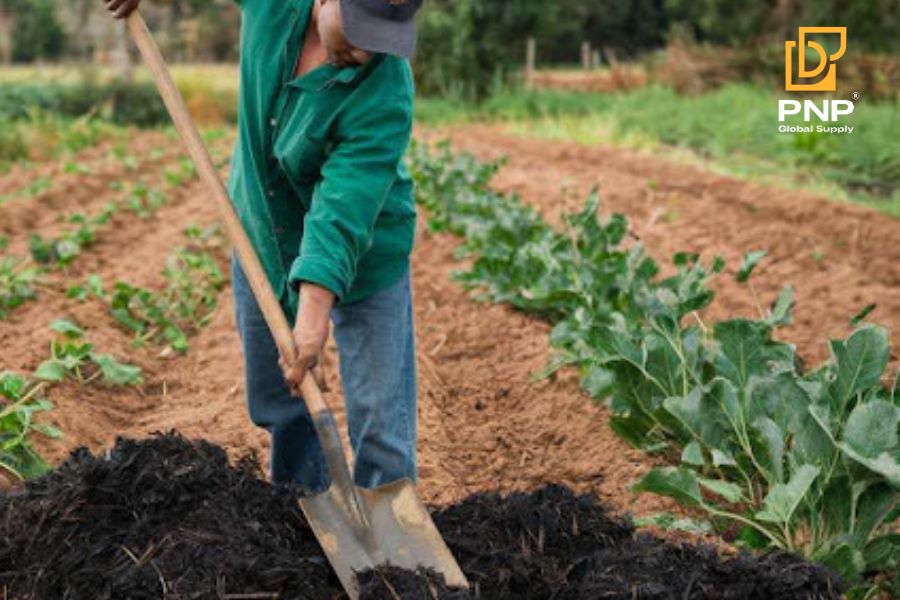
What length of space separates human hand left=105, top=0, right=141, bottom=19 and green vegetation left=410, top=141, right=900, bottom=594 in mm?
1669

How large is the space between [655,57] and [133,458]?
24520 millimetres

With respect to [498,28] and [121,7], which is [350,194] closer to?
[121,7]

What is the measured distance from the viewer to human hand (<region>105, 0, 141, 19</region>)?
3.51 metres

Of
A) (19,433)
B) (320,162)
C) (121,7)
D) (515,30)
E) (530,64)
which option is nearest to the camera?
(320,162)

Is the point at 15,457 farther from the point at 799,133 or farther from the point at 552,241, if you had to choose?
the point at 799,133

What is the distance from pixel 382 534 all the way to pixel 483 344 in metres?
3.37

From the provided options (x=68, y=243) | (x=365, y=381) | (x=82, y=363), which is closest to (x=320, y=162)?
(x=365, y=381)

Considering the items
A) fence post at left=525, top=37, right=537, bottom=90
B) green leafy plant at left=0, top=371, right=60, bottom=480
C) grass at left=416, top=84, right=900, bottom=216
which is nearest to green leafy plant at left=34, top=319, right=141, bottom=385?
green leafy plant at left=0, top=371, right=60, bottom=480

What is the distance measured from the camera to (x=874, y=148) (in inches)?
504

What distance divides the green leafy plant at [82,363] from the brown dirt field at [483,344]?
84 mm

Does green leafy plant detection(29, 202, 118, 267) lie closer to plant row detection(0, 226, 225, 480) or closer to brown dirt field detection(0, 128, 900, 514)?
brown dirt field detection(0, 128, 900, 514)

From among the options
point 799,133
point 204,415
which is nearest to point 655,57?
point 799,133

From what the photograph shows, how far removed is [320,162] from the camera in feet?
10.4

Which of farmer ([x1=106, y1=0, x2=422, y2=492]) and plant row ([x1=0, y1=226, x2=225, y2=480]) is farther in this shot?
plant row ([x1=0, y1=226, x2=225, y2=480])
